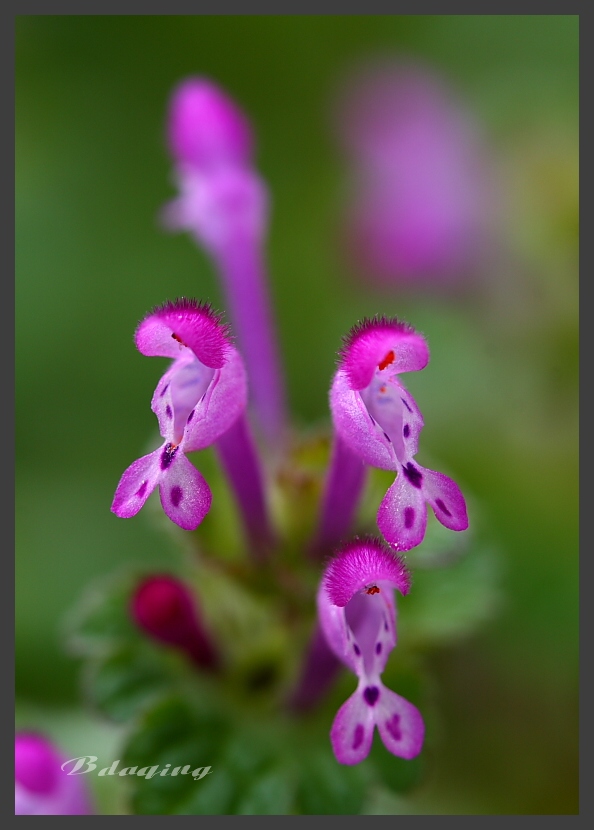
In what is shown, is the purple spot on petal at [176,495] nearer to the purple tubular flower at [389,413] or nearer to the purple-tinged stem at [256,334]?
the purple tubular flower at [389,413]

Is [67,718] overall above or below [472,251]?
below

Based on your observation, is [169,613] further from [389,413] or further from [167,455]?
[389,413]

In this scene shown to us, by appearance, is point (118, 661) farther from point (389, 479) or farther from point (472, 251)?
point (472, 251)

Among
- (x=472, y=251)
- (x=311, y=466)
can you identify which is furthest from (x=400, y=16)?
(x=311, y=466)

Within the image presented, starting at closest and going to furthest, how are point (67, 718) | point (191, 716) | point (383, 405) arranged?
point (383, 405) < point (191, 716) < point (67, 718)

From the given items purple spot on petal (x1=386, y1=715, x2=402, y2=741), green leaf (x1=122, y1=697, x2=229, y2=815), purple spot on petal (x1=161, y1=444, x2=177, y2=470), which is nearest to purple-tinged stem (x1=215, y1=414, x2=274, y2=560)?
purple spot on petal (x1=161, y1=444, x2=177, y2=470)

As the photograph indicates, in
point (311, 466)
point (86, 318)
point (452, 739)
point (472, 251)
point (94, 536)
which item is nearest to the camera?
point (311, 466)
